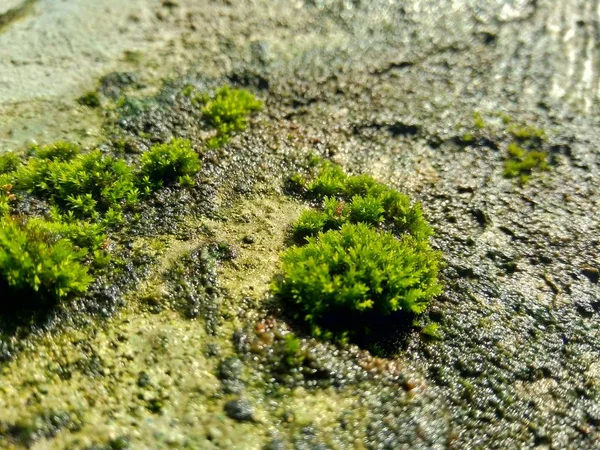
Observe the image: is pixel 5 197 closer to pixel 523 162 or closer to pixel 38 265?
pixel 38 265


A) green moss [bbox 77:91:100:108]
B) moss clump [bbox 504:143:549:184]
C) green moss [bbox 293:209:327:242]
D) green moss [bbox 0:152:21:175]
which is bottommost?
moss clump [bbox 504:143:549:184]

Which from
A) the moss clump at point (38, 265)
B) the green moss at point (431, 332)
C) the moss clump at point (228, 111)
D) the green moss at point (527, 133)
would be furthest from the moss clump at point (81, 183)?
the green moss at point (527, 133)

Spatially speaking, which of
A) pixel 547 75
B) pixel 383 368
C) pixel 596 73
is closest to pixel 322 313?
pixel 383 368

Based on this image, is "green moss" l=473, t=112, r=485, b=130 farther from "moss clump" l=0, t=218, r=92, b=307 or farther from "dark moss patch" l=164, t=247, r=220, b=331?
"moss clump" l=0, t=218, r=92, b=307

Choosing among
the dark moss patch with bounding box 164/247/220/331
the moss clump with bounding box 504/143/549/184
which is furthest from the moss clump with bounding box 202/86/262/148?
the moss clump with bounding box 504/143/549/184

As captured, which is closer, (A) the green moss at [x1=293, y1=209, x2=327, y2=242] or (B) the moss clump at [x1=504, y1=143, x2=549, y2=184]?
(A) the green moss at [x1=293, y1=209, x2=327, y2=242]

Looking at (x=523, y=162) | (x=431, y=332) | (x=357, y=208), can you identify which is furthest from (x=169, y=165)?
(x=523, y=162)
